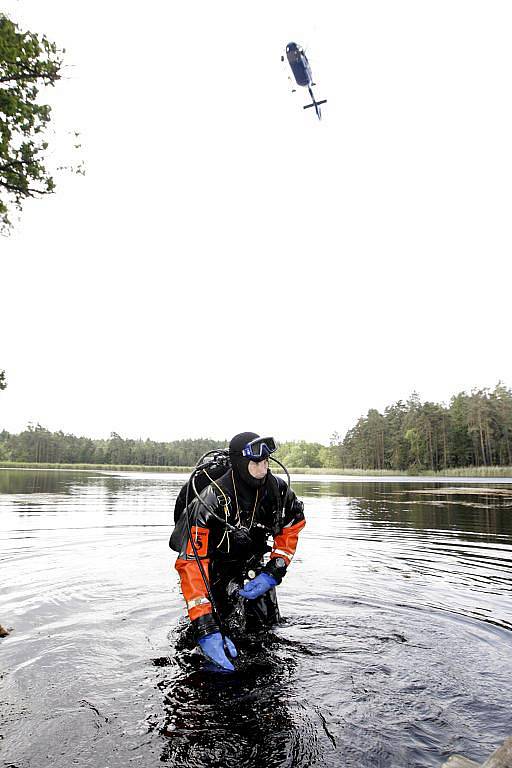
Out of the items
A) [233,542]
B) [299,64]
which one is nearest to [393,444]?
[299,64]

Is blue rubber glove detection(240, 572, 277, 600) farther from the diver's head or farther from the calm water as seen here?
the diver's head

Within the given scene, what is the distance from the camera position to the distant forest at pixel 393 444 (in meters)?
75.2

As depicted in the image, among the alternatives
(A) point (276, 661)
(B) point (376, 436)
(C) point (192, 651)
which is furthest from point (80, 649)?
(B) point (376, 436)

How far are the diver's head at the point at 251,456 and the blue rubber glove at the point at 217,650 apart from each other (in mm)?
1295

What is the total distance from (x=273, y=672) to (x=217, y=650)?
459 mm

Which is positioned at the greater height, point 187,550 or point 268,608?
point 187,550

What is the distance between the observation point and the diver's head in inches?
179

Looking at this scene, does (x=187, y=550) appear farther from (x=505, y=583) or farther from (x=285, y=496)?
(x=505, y=583)

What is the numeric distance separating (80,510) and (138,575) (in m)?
9.29

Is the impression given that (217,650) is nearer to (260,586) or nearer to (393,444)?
(260,586)

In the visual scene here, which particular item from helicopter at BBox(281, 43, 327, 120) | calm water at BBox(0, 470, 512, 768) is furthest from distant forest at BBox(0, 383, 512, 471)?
calm water at BBox(0, 470, 512, 768)

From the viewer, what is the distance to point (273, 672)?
3918 millimetres

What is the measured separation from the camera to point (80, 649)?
14.5ft

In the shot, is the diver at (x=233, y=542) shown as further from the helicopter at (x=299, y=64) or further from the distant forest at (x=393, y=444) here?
the distant forest at (x=393, y=444)
